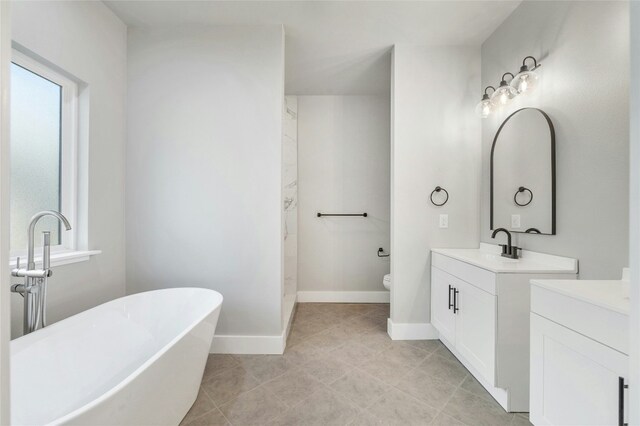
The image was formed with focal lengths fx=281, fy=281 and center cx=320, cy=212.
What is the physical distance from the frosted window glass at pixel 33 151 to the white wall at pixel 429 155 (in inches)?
94.2

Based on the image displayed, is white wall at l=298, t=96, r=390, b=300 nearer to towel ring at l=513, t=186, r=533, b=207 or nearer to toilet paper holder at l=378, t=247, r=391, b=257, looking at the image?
toilet paper holder at l=378, t=247, r=391, b=257

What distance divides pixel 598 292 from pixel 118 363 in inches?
90.0

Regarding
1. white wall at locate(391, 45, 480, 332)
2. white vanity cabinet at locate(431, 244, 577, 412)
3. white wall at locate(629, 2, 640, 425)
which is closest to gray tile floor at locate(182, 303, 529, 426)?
white vanity cabinet at locate(431, 244, 577, 412)

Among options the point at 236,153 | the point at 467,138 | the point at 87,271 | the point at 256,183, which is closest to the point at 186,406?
the point at 87,271

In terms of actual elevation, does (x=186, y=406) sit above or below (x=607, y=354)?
below

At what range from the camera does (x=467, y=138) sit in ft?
7.77

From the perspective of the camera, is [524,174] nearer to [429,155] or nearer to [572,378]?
[429,155]

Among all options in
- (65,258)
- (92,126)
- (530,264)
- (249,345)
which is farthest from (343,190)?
(65,258)

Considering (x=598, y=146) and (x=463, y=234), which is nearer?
(x=598, y=146)

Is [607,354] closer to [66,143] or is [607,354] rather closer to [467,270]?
[467,270]

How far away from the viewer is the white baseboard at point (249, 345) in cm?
216

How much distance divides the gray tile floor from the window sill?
110 cm

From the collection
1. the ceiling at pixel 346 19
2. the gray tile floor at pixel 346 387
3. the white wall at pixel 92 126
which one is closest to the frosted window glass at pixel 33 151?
the white wall at pixel 92 126

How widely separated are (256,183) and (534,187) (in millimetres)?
1905
